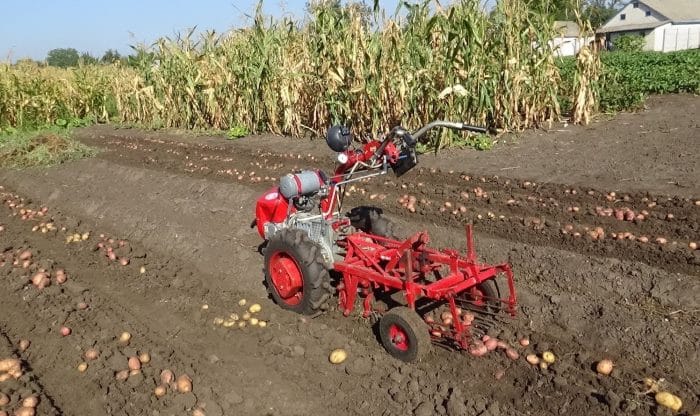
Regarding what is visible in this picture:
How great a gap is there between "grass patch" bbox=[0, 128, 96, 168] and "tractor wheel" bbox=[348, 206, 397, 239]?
8.45 meters

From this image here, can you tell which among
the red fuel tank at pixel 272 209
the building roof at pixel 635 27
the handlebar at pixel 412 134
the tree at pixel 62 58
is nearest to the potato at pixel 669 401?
the handlebar at pixel 412 134

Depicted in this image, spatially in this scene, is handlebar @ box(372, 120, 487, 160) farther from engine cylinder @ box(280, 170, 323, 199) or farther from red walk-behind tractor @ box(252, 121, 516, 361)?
engine cylinder @ box(280, 170, 323, 199)

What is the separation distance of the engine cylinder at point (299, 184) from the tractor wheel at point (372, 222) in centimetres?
59

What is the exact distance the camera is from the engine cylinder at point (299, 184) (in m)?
4.16

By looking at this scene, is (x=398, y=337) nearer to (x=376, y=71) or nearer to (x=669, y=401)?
(x=669, y=401)

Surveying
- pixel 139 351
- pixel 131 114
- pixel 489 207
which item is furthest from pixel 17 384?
pixel 131 114

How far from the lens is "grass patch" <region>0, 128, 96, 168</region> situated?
10984mm

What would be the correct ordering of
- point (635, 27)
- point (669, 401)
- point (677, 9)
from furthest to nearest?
point (677, 9)
point (635, 27)
point (669, 401)

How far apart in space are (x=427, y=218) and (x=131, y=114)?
13800 millimetres

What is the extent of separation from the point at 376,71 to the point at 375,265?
6296 mm

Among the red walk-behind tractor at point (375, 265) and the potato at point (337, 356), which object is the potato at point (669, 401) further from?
the potato at point (337, 356)

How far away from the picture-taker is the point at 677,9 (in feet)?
165

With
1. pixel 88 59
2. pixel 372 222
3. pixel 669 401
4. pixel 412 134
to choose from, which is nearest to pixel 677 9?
pixel 88 59

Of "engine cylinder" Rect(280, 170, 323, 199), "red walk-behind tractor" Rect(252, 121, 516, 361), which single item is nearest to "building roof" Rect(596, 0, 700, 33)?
"red walk-behind tractor" Rect(252, 121, 516, 361)
